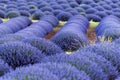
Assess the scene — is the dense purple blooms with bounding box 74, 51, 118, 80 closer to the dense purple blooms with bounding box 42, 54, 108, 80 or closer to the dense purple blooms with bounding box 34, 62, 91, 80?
the dense purple blooms with bounding box 42, 54, 108, 80

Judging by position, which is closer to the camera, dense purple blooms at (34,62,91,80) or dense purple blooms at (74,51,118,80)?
dense purple blooms at (34,62,91,80)

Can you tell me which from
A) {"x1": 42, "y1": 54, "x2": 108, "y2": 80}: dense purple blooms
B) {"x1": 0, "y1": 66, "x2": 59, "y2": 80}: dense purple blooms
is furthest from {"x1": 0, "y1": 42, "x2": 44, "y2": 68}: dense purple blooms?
{"x1": 0, "y1": 66, "x2": 59, "y2": 80}: dense purple blooms

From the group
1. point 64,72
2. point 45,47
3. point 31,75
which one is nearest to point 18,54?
point 45,47

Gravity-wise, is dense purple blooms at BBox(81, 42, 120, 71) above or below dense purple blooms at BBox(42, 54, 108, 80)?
below

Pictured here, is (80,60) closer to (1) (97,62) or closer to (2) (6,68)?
(1) (97,62)

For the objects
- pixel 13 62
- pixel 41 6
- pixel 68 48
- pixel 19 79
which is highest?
pixel 19 79

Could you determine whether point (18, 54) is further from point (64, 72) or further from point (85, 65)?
point (64, 72)

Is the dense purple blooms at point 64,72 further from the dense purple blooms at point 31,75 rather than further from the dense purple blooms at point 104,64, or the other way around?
the dense purple blooms at point 104,64

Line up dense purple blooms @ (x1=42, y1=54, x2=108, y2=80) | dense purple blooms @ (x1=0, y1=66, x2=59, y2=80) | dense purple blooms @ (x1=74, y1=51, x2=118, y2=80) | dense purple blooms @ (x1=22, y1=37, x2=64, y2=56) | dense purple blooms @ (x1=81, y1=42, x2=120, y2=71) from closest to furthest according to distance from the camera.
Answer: dense purple blooms @ (x1=0, y1=66, x2=59, y2=80) → dense purple blooms @ (x1=42, y1=54, x2=108, y2=80) → dense purple blooms @ (x1=74, y1=51, x2=118, y2=80) → dense purple blooms @ (x1=81, y1=42, x2=120, y2=71) → dense purple blooms @ (x1=22, y1=37, x2=64, y2=56)

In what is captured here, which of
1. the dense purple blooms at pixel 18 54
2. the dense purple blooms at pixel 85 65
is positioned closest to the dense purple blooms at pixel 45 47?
the dense purple blooms at pixel 18 54

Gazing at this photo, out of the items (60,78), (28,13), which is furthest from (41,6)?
(60,78)

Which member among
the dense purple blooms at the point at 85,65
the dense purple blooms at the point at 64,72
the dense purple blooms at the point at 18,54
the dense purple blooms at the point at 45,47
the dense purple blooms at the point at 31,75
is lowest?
the dense purple blooms at the point at 45,47
